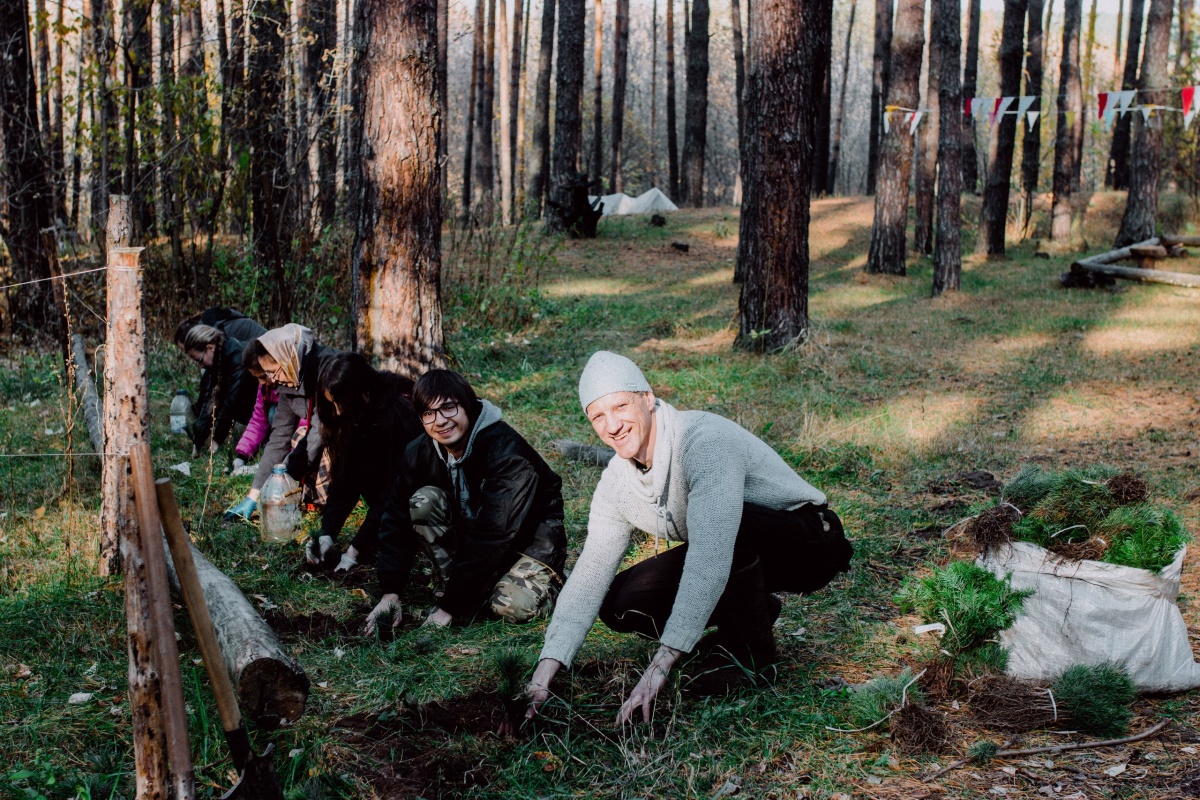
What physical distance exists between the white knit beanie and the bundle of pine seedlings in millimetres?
1428

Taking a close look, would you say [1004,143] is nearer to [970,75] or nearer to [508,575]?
[970,75]

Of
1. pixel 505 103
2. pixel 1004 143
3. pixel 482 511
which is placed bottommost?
pixel 482 511

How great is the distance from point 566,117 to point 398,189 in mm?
10504

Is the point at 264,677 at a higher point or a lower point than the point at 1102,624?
lower

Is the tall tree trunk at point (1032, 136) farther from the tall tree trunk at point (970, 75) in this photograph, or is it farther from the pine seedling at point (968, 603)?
the pine seedling at point (968, 603)

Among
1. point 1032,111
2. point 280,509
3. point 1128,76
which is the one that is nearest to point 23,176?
point 280,509

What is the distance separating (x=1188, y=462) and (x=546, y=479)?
3.80 m

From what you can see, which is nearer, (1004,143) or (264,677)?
(264,677)

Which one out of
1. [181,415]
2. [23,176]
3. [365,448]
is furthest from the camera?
[23,176]

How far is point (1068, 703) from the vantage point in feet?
9.31

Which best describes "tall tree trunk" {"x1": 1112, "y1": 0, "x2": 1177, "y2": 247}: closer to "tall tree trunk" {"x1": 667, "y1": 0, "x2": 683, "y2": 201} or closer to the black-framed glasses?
the black-framed glasses

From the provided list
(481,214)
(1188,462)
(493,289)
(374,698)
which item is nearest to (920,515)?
(1188,462)

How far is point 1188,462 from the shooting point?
541 cm

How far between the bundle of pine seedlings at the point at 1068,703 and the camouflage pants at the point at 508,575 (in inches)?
63.0
